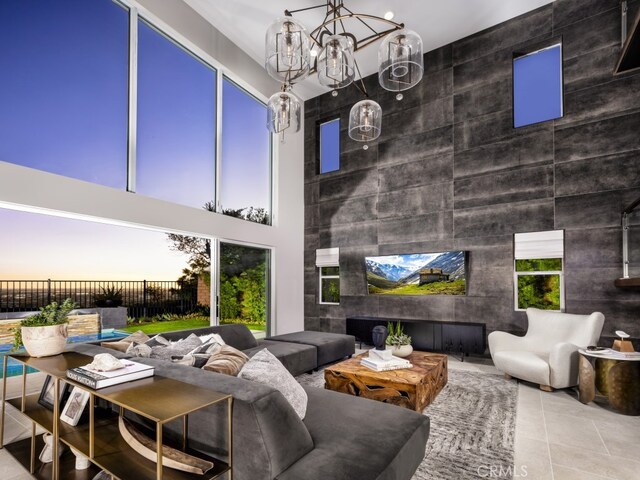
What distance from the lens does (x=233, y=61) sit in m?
5.85

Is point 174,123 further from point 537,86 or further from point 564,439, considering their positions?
point 564,439

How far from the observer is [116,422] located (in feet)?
6.20

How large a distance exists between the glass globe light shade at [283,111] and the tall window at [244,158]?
2615mm

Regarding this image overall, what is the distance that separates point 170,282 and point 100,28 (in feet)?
10.9

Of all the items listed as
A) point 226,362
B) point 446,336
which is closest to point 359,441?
point 226,362

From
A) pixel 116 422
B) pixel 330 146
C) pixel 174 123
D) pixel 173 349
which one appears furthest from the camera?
pixel 330 146

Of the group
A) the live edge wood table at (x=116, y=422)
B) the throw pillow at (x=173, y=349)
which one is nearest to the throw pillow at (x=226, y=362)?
the live edge wood table at (x=116, y=422)

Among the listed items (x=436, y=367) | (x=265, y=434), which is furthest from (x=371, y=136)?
(x=265, y=434)

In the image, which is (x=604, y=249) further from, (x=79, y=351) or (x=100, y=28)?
(x=100, y=28)

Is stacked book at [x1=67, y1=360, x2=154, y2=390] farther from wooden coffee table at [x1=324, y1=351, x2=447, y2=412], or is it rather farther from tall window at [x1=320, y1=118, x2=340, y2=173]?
tall window at [x1=320, y1=118, x2=340, y2=173]

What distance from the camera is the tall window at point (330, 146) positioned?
7.14 meters

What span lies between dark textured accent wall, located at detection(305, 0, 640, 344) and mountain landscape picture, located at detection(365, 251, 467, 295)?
0.14 metres

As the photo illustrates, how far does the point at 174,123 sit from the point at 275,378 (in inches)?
174

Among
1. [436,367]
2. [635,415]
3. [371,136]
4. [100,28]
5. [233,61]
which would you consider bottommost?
[635,415]
